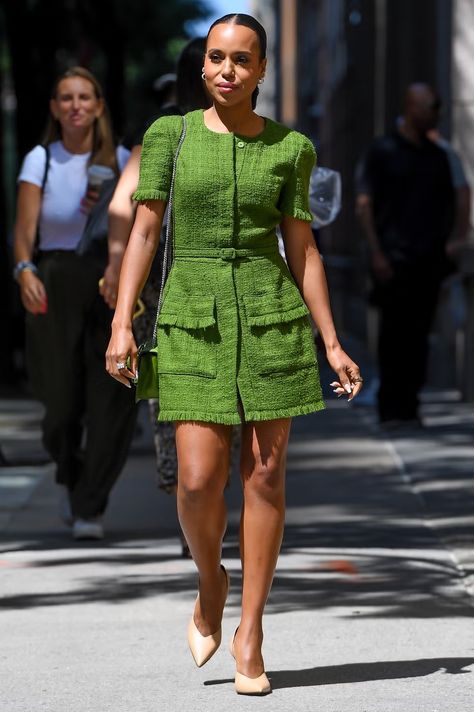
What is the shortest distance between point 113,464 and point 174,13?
35385 mm

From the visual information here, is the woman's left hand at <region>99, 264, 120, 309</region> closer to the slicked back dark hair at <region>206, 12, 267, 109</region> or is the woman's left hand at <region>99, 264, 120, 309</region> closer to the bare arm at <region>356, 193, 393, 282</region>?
the slicked back dark hair at <region>206, 12, 267, 109</region>

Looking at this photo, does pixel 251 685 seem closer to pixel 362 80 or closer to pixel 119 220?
pixel 119 220

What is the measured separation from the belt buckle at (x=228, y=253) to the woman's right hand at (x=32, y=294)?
2.65 metres

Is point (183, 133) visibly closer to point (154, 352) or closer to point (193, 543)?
point (154, 352)

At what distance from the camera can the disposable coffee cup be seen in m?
7.82

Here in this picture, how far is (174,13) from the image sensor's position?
139 ft

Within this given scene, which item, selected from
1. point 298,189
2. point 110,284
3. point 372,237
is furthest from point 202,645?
point 372,237

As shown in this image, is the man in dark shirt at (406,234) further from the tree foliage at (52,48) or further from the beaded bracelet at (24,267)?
the beaded bracelet at (24,267)

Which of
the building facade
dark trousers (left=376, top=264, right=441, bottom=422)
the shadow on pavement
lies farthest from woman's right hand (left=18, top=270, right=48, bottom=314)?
dark trousers (left=376, top=264, right=441, bottom=422)

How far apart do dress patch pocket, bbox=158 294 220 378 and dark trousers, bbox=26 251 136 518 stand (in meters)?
2.69

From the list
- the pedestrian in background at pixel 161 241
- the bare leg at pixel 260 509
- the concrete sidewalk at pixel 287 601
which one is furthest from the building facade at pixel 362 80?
the bare leg at pixel 260 509

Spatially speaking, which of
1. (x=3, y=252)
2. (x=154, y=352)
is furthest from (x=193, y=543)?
(x=3, y=252)

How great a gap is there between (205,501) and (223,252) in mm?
679

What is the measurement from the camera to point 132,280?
5.16 m
